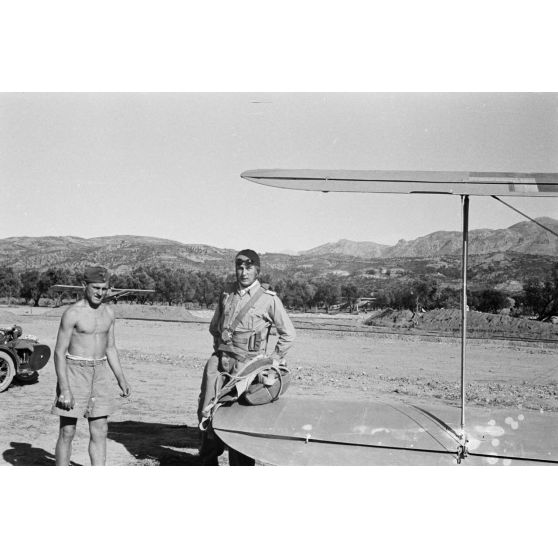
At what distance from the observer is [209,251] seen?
3359cm

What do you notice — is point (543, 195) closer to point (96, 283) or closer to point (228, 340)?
point (228, 340)

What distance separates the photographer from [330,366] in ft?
45.6

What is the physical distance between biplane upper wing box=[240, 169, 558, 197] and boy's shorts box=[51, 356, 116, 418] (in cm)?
207

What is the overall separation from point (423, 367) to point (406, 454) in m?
10.4

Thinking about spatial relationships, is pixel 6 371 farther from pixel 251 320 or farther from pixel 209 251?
pixel 209 251

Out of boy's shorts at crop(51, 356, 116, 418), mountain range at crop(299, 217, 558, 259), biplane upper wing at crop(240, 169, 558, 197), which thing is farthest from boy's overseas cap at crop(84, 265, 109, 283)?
mountain range at crop(299, 217, 558, 259)

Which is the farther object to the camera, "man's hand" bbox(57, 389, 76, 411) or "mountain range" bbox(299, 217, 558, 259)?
"mountain range" bbox(299, 217, 558, 259)

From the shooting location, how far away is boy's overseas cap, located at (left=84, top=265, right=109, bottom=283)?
4590 mm

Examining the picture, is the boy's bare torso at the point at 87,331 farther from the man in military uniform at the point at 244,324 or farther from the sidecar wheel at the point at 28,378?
the sidecar wheel at the point at 28,378

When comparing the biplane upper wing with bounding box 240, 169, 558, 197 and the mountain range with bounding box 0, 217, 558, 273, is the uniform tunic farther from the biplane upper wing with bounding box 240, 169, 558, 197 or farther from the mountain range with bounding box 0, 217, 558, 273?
the mountain range with bounding box 0, 217, 558, 273

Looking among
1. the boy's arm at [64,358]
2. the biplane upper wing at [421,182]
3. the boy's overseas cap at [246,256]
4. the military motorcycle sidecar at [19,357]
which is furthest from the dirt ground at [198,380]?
the biplane upper wing at [421,182]

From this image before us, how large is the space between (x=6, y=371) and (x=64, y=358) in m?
5.52

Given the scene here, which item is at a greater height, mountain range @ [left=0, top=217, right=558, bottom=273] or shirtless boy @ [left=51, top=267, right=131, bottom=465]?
mountain range @ [left=0, top=217, right=558, bottom=273]

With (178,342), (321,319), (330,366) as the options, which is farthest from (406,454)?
(321,319)
